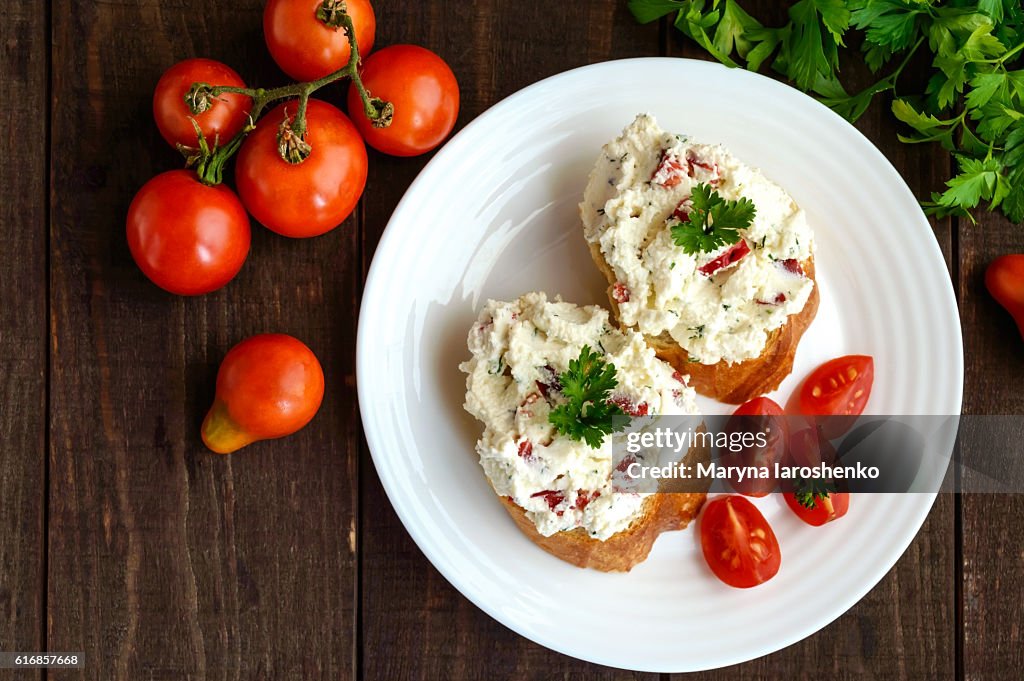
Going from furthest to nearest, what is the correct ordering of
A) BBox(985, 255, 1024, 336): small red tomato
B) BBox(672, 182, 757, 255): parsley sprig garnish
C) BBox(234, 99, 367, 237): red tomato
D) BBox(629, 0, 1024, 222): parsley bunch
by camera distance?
BBox(985, 255, 1024, 336): small red tomato, BBox(629, 0, 1024, 222): parsley bunch, BBox(234, 99, 367, 237): red tomato, BBox(672, 182, 757, 255): parsley sprig garnish

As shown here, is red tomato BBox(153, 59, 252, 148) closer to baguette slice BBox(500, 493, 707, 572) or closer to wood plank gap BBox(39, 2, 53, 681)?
wood plank gap BBox(39, 2, 53, 681)

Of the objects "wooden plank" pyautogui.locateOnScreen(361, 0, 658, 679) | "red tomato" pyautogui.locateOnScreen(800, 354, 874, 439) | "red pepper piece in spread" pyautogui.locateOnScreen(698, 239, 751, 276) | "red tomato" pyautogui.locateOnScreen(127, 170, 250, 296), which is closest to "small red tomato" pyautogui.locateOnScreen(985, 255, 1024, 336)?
"red tomato" pyautogui.locateOnScreen(800, 354, 874, 439)

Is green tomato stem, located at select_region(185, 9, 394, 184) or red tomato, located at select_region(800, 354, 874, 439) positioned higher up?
green tomato stem, located at select_region(185, 9, 394, 184)

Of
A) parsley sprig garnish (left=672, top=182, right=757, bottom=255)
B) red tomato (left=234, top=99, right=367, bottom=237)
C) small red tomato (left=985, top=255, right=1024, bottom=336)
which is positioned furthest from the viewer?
small red tomato (left=985, top=255, right=1024, bottom=336)

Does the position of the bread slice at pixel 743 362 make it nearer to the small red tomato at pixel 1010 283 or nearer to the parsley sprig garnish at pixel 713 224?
the parsley sprig garnish at pixel 713 224

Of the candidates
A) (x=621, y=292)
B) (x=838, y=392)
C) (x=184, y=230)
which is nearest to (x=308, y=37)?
(x=184, y=230)

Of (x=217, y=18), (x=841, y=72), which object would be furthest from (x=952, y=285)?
(x=217, y=18)

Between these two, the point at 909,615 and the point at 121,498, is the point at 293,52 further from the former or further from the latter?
the point at 909,615

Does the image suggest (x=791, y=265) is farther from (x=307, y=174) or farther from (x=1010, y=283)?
(x=307, y=174)
